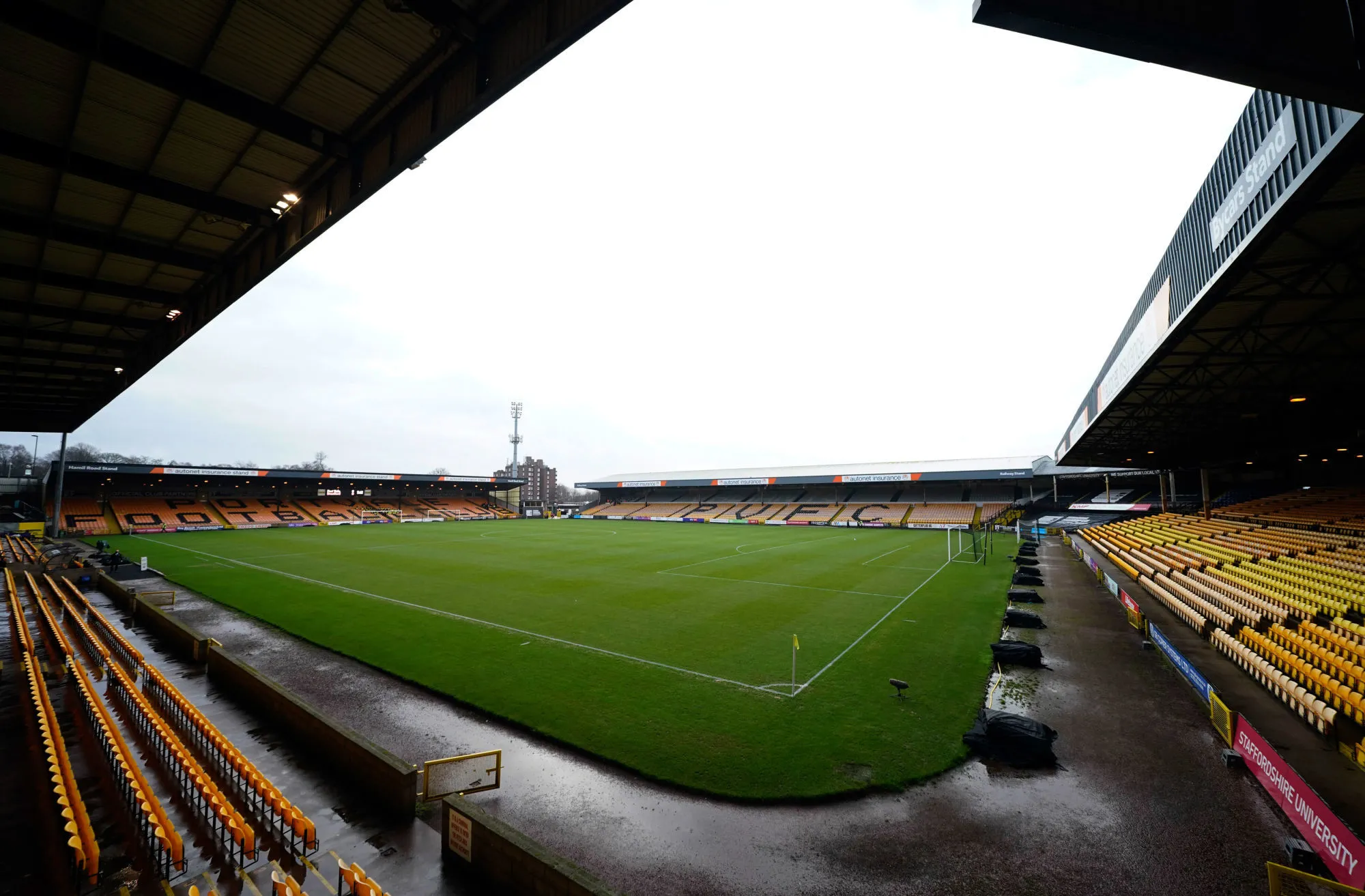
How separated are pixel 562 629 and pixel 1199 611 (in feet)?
59.4

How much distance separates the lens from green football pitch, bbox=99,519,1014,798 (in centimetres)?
940

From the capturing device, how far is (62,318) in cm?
1431

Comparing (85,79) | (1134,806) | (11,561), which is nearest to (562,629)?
(1134,806)

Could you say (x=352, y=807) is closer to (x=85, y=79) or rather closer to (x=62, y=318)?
(x=85, y=79)

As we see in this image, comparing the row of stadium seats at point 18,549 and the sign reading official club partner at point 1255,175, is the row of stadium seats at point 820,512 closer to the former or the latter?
the sign reading official club partner at point 1255,175

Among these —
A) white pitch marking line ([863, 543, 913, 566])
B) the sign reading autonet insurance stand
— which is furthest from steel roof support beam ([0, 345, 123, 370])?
white pitch marking line ([863, 543, 913, 566])

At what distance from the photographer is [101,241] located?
34.5 ft

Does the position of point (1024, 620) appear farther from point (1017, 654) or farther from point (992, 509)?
point (992, 509)

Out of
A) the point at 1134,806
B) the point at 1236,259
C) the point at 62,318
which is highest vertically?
the point at 62,318

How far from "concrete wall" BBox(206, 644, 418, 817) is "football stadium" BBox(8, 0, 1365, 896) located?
0.30 ft

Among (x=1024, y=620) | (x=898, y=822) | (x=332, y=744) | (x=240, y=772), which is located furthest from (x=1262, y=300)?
(x=240, y=772)

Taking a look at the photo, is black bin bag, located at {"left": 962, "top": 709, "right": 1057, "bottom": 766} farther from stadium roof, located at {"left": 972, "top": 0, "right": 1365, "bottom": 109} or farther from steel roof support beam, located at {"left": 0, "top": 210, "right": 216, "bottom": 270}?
steel roof support beam, located at {"left": 0, "top": 210, "right": 216, "bottom": 270}

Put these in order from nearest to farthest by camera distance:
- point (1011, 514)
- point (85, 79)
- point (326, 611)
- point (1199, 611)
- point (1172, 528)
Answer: point (85, 79), point (1199, 611), point (326, 611), point (1172, 528), point (1011, 514)

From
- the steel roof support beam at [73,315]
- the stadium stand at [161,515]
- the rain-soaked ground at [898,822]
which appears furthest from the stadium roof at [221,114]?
the stadium stand at [161,515]
